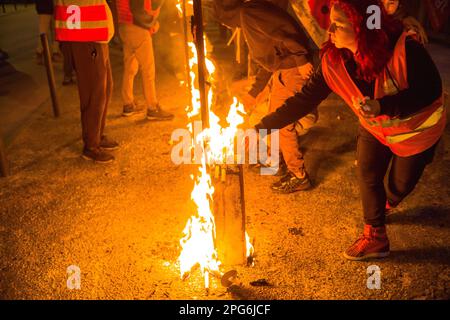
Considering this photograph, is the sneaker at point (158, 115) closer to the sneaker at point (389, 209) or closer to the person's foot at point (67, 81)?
the person's foot at point (67, 81)

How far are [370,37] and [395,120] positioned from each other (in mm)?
618

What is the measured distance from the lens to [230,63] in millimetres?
9750

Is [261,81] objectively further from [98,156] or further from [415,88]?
[98,156]

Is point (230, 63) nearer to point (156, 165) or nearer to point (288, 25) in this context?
point (156, 165)

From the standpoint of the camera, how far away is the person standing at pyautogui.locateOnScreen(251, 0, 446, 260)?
265 centimetres

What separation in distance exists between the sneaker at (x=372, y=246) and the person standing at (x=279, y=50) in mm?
1137

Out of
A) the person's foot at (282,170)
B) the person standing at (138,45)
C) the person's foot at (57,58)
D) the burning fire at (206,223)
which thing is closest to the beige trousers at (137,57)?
the person standing at (138,45)

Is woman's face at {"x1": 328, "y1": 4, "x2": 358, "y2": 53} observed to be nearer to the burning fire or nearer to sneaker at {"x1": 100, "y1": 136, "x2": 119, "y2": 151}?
the burning fire

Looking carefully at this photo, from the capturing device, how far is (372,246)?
3.34 metres

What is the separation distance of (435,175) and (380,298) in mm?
2152

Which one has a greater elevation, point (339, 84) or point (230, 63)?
point (339, 84)

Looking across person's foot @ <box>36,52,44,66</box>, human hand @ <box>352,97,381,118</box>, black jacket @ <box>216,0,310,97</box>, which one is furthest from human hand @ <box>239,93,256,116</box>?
person's foot @ <box>36,52,44,66</box>

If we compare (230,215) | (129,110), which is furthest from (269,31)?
Answer: (129,110)
